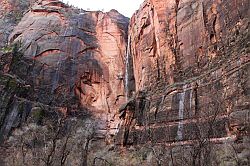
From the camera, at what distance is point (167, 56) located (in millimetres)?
37156

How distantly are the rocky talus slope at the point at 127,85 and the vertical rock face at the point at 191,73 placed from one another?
0.36 feet

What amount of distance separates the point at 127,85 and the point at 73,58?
9931 mm

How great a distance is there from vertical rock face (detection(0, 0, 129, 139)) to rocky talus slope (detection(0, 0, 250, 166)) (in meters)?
0.16

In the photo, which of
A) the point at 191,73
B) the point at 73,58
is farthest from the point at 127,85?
the point at 191,73

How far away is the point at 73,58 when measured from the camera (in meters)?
53.6

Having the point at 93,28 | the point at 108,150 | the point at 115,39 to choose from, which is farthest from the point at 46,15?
the point at 108,150

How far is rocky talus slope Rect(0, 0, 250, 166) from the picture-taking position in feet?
81.7

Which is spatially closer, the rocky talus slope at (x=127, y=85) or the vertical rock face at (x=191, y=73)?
the vertical rock face at (x=191, y=73)

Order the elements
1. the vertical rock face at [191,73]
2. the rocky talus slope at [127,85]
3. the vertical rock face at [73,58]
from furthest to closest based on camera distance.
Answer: the vertical rock face at [73,58], the rocky talus slope at [127,85], the vertical rock face at [191,73]

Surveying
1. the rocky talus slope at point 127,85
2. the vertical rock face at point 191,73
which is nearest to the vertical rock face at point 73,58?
the rocky talus slope at point 127,85

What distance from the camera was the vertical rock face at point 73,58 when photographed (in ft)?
164

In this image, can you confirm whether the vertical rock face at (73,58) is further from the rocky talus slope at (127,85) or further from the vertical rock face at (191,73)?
the vertical rock face at (191,73)

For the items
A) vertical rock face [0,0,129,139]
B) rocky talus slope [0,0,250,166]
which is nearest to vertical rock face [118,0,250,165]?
rocky talus slope [0,0,250,166]

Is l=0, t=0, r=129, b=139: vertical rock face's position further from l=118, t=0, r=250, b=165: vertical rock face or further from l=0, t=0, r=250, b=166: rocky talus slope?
l=118, t=0, r=250, b=165: vertical rock face
